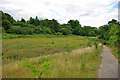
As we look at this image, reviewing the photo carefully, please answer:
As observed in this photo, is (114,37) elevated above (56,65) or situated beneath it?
elevated above

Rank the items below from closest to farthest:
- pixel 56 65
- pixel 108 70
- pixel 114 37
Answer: pixel 108 70
pixel 56 65
pixel 114 37

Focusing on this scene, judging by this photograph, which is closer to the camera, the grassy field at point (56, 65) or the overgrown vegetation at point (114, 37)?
the grassy field at point (56, 65)

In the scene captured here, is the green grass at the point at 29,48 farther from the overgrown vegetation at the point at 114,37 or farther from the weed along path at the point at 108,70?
the weed along path at the point at 108,70

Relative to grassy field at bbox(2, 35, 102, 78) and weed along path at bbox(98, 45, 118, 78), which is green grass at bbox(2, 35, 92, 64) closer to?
grassy field at bbox(2, 35, 102, 78)

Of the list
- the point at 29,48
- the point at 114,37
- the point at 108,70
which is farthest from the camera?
the point at 29,48

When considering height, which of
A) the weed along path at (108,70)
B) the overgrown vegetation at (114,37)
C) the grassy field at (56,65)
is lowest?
the weed along path at (108,70)

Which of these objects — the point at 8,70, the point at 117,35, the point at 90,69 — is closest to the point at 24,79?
the point at 8,70

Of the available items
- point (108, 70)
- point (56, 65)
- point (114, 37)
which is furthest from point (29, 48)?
point (108, 70)

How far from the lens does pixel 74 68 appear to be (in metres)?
5.64

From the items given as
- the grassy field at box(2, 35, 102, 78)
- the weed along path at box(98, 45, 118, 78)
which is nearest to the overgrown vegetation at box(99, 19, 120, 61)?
the grassy field at box(2, 35, 102, 78)

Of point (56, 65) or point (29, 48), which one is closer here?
point (56, 65)

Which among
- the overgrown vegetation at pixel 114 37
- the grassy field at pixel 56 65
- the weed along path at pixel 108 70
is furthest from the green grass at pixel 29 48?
the weed along path at pixel 108 70

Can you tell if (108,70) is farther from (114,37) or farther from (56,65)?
(114,37)

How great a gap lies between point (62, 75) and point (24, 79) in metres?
1.92
